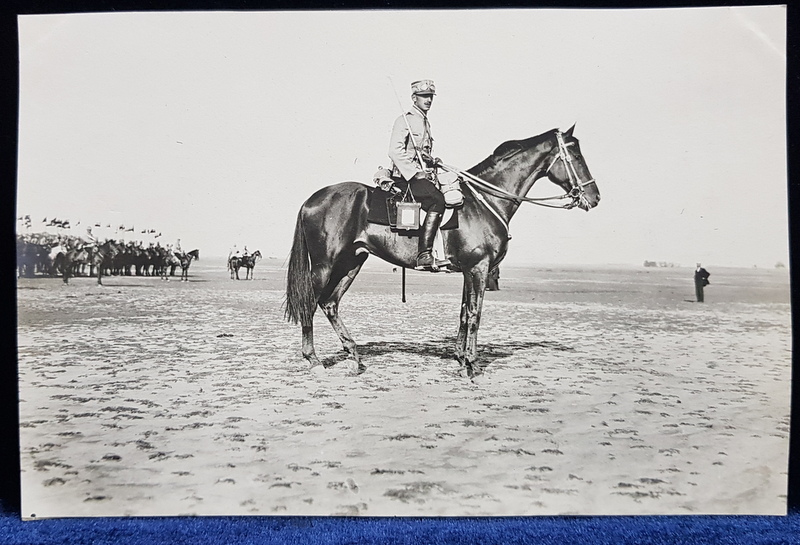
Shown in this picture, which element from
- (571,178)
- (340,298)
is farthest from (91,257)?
(571,178)

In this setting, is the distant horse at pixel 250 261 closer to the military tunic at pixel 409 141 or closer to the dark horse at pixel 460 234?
the dark horse at pixel 460 234

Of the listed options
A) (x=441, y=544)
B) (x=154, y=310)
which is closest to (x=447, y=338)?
(x=441, y=544)

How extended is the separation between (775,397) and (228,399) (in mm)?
2745

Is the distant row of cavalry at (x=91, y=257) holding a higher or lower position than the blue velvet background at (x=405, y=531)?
higher

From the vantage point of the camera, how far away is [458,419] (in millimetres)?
2928

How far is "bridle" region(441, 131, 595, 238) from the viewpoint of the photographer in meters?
2.99

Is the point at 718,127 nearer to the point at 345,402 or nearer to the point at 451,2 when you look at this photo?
the point at 451,2

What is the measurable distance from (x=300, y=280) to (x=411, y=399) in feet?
2.67

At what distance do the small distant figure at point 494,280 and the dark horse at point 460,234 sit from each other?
3 centimetres

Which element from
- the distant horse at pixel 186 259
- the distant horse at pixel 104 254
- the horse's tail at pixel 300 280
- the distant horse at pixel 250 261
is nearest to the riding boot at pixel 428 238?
the horse's tail at pixel 300 280

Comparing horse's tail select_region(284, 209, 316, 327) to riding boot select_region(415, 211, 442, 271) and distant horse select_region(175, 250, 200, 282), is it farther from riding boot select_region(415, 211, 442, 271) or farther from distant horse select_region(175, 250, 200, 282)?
riding boot select_region(415, 211, 442, 271)

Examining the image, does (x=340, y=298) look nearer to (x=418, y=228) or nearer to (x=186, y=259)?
(x=418, y=228)

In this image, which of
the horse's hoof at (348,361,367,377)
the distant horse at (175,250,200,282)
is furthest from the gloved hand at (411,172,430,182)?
the distant horse at (175,250,200,282)

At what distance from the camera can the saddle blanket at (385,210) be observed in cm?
297
